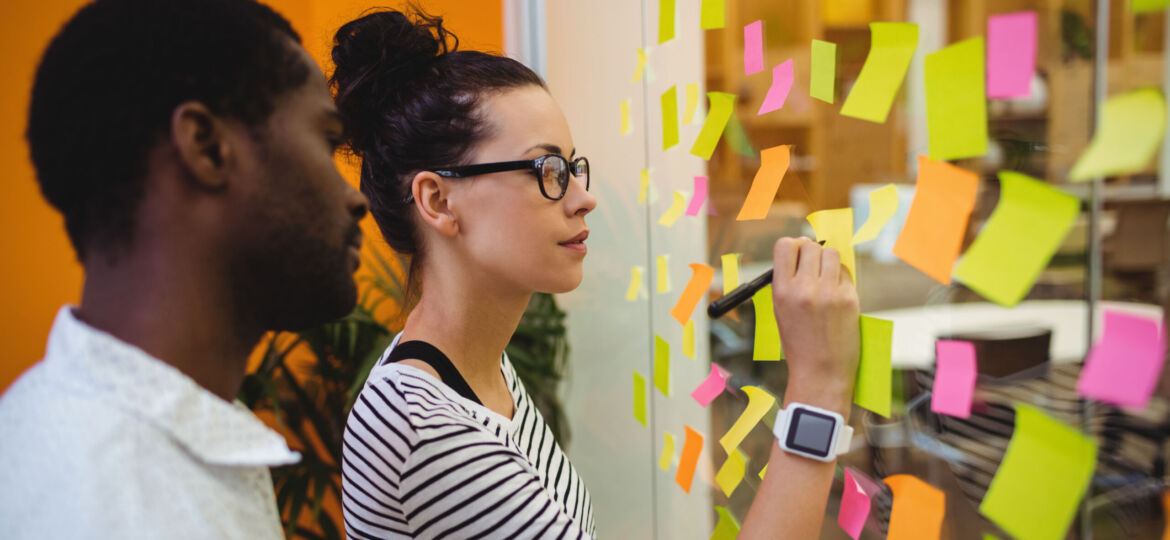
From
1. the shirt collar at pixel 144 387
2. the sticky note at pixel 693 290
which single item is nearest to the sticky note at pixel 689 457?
the sticky note at pixel 693 290

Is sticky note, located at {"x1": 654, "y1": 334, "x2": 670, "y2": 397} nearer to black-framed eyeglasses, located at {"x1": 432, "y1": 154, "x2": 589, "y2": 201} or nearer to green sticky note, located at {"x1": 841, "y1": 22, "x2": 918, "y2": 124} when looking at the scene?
black-framed eyeglasses, located at {"x1": 432, "y1": 154, "x2": 589, "y2": 201}

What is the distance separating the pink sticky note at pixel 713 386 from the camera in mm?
1279

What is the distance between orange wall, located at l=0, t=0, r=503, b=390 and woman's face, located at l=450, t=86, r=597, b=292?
1.00 metres

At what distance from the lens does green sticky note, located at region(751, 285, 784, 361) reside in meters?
1.03

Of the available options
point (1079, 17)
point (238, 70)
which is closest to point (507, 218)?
point (238, 70)

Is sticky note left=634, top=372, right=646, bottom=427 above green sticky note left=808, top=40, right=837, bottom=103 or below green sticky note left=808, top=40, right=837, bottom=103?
below

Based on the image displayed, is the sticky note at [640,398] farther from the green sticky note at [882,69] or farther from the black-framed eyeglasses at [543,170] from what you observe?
the green sticky note at [882,69]

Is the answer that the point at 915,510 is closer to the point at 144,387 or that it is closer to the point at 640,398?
the point at 144,387

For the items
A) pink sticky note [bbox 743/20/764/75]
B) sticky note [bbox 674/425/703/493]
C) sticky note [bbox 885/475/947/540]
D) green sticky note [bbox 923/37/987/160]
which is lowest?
sticky note [bbox 674/425/703/493]

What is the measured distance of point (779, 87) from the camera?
1.07 meters

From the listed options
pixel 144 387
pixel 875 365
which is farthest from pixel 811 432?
pixel 144 387

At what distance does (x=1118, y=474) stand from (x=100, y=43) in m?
0.84

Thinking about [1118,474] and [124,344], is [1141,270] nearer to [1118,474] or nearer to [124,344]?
[1118,474]

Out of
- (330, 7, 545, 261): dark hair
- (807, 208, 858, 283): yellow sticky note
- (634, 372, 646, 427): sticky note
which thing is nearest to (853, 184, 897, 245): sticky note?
(807, 208, 858, 283): yellow sticky note
